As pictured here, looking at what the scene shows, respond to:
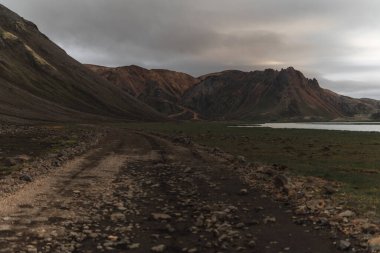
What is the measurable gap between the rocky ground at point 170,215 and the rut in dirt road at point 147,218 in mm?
35

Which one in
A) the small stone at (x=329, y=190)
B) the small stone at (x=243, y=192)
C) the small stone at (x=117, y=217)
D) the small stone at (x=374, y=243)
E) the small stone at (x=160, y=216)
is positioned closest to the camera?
the small stone at (x=374, y=243)

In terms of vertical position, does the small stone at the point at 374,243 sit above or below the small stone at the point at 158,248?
above

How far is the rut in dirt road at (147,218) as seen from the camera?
42.9ft

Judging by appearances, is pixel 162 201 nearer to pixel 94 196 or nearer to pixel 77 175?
pixel 94 196

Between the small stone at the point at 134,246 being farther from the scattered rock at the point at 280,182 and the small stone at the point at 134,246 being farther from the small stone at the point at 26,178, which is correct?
the small stone at the point at 26,178

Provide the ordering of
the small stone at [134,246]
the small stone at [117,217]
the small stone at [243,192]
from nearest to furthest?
the small stone at [134,246] < the small stone at [117,217] < the small stone at [243,192]

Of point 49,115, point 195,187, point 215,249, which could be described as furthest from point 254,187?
point 49,115

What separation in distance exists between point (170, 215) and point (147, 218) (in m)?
1.06

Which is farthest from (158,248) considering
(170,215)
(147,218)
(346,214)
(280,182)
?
(280,182)

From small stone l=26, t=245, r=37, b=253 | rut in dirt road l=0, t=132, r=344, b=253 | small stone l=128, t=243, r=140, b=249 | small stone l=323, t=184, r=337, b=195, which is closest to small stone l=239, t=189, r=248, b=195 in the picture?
rut in dirt road l=0, t=132, r=344, b=253

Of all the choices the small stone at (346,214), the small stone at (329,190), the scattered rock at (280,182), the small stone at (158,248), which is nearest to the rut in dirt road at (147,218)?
the small stone at (158,248)

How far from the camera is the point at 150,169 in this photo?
31.1 m

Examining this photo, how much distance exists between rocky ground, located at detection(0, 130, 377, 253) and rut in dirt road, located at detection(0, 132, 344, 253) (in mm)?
35

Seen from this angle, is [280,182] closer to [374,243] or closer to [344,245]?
[344,245]
